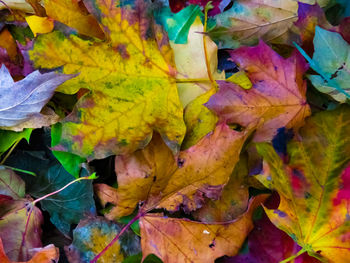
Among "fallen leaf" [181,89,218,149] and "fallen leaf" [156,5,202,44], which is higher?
"fallen leaf" [156,5,202,44]

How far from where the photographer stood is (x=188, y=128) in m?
0.85

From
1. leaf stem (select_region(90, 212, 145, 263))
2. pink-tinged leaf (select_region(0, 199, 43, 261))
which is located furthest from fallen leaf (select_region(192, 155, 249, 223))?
pink-tinged leaf (select_region(0, 199, 43, 261))

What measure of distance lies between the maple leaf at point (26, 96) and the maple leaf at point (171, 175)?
0.20 meters

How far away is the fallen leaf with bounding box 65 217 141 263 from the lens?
0.85 meters

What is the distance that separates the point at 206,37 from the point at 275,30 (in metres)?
0.15

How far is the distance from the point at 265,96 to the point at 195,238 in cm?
32

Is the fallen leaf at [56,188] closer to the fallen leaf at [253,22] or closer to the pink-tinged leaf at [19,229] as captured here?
the pink-tinged leaf at [19,229]

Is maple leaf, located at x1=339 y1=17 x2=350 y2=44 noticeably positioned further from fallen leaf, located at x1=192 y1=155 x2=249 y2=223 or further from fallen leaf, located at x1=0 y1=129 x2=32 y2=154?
fallen leaf, located at x1=0 y1=129 x2=32 y2=154

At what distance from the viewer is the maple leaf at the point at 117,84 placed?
806 millimetres

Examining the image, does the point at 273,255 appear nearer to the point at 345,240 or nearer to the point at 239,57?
the point at 345,240

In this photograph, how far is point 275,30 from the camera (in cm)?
86

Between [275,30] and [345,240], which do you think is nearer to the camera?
[345,240]

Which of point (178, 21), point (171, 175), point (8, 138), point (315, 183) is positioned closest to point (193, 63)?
point (178, 21)

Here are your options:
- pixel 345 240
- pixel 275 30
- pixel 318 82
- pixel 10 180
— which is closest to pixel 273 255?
pixel 345 240
